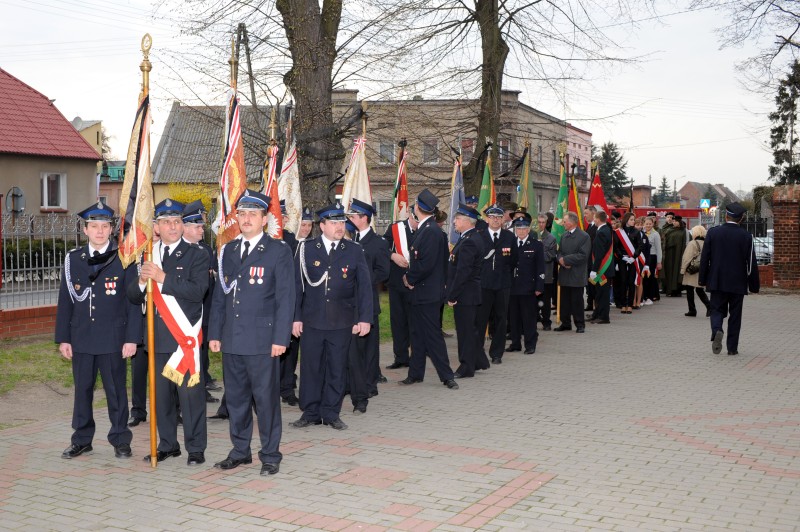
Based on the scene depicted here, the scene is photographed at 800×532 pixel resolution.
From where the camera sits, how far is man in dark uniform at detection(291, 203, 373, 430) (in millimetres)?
8656

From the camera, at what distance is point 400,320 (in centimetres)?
A: 1213

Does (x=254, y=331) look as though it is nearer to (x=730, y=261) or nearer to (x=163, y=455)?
(x=163, y=455)

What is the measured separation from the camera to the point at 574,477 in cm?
698

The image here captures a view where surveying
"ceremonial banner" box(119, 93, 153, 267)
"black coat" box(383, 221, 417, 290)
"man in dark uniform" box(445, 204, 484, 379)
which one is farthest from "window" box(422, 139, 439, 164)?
"ceremonial banner" box(119, 93, 153, 267)

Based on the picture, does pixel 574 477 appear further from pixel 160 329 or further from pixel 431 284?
pixel 431 284

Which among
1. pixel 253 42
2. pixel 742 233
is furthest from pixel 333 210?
pixel 253 42

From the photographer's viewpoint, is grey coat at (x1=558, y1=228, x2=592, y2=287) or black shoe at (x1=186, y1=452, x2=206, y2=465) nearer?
black shoe at (x1=186, y1=452, x2=206, y2=465)

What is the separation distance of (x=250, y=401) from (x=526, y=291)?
24.1 ft

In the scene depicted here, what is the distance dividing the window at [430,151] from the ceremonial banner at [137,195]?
15.1m

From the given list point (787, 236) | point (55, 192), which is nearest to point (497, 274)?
point (787, 236)

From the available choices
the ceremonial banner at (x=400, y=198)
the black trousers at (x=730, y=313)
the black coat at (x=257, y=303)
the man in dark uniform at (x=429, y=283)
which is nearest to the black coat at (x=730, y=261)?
the black trousers at (x=730, y=313)

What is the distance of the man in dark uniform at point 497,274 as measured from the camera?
12773 mm

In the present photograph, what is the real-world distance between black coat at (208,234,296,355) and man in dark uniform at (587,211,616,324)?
1114 centimetres

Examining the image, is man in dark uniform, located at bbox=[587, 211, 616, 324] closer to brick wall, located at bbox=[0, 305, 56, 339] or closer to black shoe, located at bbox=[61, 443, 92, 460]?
brick wall, located at bbox=[0, 305, 56, 339]
